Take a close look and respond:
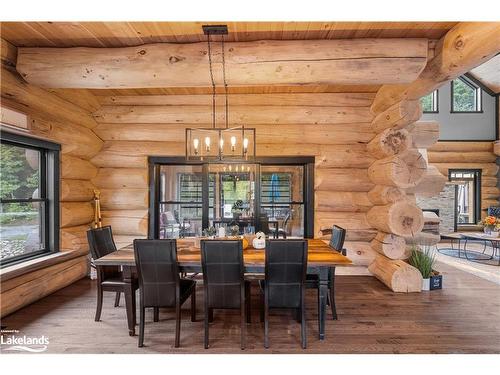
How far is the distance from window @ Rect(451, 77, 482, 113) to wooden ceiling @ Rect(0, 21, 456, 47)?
7.57m

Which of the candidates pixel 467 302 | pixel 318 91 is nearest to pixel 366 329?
pixel 467 302

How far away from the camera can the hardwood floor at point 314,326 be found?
8.76 feet

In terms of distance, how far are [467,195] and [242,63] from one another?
978 centimetres

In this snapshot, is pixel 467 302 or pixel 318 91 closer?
pixel 467 302

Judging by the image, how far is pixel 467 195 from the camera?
926 cm

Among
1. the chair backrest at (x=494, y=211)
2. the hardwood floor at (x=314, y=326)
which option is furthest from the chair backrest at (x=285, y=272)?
the chair backrest at (x=494, y=211)

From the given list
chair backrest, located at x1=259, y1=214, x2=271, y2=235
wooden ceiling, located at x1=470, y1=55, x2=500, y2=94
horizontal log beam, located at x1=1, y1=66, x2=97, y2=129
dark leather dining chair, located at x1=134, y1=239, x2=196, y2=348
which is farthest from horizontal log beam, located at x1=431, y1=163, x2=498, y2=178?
horizontal log beam, located at x1=1, y1=66, x2=97, y2=129

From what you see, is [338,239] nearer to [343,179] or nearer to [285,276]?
[285,276]

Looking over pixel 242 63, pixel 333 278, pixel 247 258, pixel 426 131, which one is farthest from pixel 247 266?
pixel 426 131

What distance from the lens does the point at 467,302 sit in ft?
12.2

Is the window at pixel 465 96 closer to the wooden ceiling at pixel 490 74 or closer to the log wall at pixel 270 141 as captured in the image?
the wooden ceiling at pixel 490 74

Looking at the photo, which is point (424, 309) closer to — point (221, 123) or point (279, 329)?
point (279, 329)
